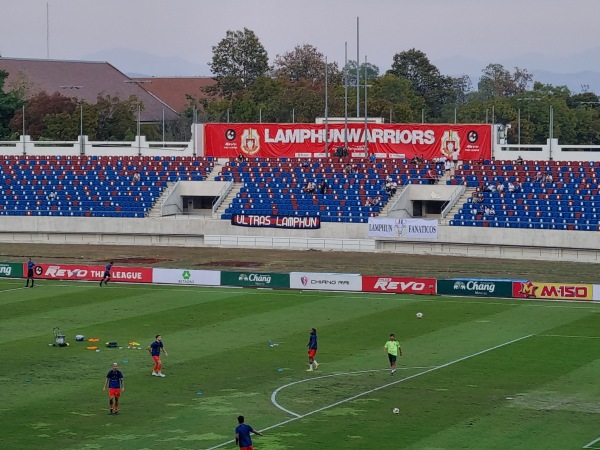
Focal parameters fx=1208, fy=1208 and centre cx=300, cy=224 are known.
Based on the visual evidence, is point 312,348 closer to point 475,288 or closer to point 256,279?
point 475,288

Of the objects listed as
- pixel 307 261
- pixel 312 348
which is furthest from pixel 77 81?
pixel 312 348

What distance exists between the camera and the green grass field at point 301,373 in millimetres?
33000

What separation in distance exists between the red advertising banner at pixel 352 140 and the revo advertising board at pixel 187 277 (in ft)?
93.0

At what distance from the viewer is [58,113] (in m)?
127

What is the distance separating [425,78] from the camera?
158125mm

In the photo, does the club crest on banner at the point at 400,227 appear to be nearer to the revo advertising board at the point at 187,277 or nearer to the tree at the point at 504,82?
the revo advertising board at the point at 187,277

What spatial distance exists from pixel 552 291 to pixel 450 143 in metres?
31.0

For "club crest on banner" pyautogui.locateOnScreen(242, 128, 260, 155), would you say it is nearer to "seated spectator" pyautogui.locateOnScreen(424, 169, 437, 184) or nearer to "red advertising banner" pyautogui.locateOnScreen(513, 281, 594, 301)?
"seated spectator" pyautogui.locateOnScreen(424, 169, 437, 184)

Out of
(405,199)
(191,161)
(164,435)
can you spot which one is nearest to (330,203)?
(405,199)

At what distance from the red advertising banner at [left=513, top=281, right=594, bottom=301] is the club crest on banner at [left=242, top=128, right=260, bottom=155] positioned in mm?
37228

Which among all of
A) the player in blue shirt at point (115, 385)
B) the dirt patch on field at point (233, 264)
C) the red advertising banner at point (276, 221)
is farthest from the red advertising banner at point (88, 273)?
the player in blue shirt at point (115, 385)

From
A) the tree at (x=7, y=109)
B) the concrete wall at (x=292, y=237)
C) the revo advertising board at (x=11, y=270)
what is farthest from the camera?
the tree at (x=7, y=109)

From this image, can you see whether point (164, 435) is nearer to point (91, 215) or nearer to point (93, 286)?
point (93, 286)

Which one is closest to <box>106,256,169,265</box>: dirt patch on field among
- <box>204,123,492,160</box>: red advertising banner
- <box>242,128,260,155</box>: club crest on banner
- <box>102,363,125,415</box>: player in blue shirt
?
<box>242,128,260,155</box>: club crest on banner
